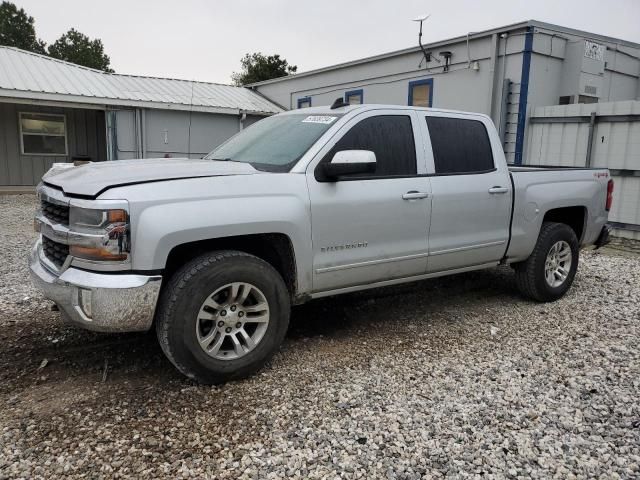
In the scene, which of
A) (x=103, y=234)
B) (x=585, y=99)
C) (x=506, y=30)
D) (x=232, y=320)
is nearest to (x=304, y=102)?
(x=506, y=30)

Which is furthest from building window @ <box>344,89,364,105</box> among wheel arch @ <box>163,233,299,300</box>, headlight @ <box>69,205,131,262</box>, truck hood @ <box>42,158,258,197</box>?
headlight @ <box>69,205,131,262</box>

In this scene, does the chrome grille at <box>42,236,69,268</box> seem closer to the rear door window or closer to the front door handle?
the front door handle

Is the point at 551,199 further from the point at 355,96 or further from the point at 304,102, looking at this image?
the point at 304,102

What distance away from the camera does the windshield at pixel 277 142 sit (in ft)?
13.0

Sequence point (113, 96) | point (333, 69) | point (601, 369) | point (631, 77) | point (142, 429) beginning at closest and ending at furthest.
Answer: point (142, 429), point (601, 369), point (631, 77), point (113, 96), point (333, 69)

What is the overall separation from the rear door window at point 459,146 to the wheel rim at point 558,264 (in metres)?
1.34

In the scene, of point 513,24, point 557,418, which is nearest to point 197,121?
point 513,24

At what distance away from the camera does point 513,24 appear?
1089 centimetres

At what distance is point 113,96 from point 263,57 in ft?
90.4

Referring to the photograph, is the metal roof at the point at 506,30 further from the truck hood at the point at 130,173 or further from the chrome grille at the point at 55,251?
the chrome grille at the point at 55,251

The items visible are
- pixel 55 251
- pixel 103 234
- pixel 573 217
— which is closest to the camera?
pixel 103 234

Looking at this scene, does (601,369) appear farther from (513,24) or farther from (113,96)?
(113,96)

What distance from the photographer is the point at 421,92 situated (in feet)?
45.0

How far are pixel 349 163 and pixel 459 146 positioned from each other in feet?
5.17
